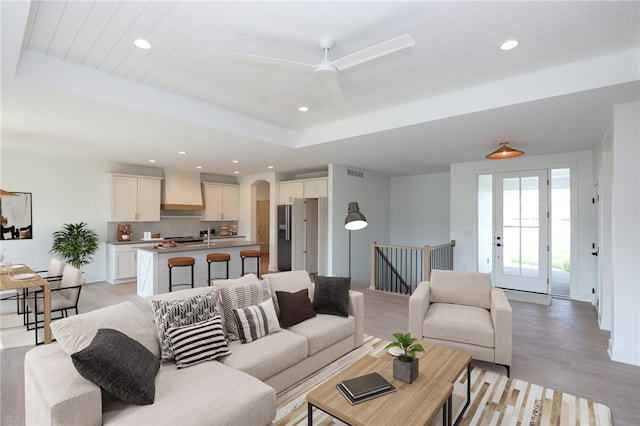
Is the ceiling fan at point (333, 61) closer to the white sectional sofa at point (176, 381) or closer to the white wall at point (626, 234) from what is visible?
the white sectional sofa at point (176, 381)

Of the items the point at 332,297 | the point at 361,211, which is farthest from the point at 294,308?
the point at 361,211

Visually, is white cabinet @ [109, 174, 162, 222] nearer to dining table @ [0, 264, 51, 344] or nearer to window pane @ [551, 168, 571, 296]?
dining table @ [0, 264, 51, 344]

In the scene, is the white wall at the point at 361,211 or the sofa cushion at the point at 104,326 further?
the white wall at the point at 361,211

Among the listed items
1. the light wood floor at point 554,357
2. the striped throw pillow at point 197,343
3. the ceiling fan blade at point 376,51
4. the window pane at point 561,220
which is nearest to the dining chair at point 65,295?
the light wood floor at point 554,357

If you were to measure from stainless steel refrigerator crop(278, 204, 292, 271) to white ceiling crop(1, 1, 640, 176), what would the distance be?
300cm

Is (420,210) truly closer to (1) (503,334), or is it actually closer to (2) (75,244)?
(1) (503,334)

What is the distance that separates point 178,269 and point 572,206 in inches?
278

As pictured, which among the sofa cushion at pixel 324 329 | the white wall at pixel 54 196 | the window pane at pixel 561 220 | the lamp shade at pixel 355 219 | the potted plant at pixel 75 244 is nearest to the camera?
the sofa cushion at pixel 324 329

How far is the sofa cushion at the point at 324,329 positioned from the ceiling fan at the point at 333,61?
2.18 m

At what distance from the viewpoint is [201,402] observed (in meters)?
1.73

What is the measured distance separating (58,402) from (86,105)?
2988 mm

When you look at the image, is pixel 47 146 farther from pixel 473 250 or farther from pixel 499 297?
pixel 473 250

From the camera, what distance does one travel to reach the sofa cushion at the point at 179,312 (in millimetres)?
2250

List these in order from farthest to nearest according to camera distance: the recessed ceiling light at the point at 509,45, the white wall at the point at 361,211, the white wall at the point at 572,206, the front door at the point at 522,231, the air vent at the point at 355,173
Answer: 1. the air vent at the point at 355,173
2. the white wall at the point at 361,211
3. the front door at the point at 522,231
4. the white wall at the point at 572,206
5. the recessed ceiling light at the point at 509,45
